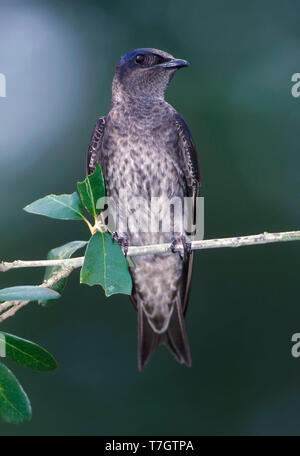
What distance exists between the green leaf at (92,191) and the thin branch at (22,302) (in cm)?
20

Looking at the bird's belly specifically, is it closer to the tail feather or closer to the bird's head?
the bird's head

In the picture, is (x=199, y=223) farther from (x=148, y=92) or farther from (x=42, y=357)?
(x=42, y=357)

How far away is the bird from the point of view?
3023mm

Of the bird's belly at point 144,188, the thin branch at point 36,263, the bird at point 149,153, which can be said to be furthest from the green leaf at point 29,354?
the bird's belly at point 144,188

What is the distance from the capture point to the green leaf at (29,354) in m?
1.70

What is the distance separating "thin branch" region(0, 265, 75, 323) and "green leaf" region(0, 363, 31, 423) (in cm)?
14

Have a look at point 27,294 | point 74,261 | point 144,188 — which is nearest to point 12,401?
point 27,294

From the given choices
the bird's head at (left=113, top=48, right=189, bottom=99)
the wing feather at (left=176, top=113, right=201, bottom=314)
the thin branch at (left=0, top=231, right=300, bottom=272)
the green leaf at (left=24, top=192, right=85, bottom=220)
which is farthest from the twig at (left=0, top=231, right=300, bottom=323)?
the bird's head at (left=113, top=48, right=189, bottom=99)

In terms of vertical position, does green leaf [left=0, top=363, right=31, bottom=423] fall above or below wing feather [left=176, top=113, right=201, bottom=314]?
below

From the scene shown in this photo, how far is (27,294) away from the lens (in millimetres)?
1661

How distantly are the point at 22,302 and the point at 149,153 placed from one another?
4.65 feet

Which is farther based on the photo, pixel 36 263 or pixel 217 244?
pixel 217 244

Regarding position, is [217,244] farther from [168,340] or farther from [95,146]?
[95,146]

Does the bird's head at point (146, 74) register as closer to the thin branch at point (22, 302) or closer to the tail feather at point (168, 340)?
the tail feather at point (168, 340)
